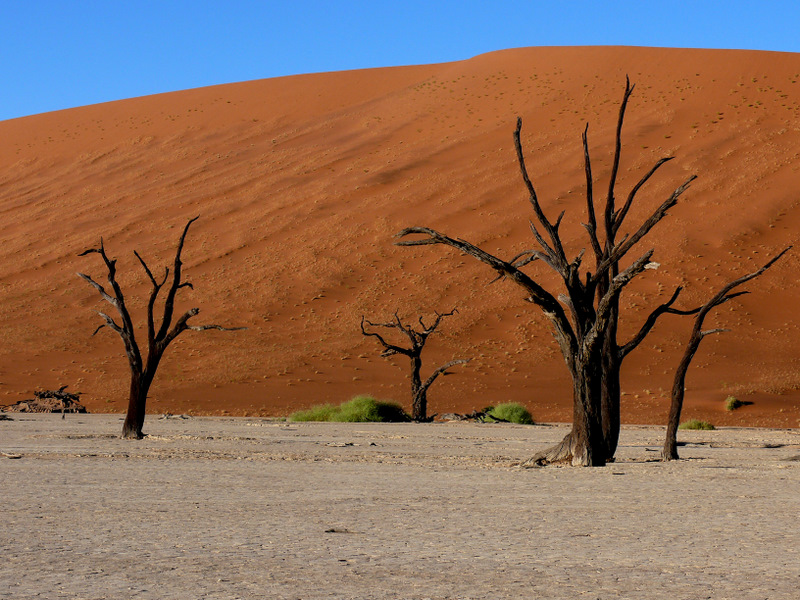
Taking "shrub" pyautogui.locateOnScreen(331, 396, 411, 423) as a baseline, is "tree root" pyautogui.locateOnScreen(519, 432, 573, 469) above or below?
below

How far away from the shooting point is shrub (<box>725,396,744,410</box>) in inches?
1268

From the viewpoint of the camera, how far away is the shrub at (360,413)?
28.6 meters

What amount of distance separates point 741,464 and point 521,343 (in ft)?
83.7

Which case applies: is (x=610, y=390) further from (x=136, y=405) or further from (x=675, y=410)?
(x=136, y=405)

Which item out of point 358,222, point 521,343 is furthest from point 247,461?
point 358,222

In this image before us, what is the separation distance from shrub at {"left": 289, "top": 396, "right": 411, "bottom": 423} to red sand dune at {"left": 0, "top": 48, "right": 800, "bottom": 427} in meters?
4.85

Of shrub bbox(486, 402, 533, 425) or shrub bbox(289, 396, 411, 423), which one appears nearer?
shrub bbox(289, 396, 411, 423)

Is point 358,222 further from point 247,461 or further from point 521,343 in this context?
point 247,461

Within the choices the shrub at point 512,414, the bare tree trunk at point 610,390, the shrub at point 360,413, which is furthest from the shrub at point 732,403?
the bare tree trunk at point 610,390

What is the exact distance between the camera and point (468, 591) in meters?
5.67

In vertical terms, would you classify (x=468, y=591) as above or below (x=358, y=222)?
below

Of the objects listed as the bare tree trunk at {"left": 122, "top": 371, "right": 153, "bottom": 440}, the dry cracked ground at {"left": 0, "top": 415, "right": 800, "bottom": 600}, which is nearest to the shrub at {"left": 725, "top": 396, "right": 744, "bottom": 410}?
the dry cracked ground at {"left": 0, "top": 415, "right": 800, "bottom": 600}

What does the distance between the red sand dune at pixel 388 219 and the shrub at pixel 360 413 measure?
4.85 meters

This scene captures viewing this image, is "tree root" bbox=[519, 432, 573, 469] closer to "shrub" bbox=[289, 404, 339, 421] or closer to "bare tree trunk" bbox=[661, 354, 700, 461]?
"bare tree trunk" bbox=[661, 354, 700, 461]
